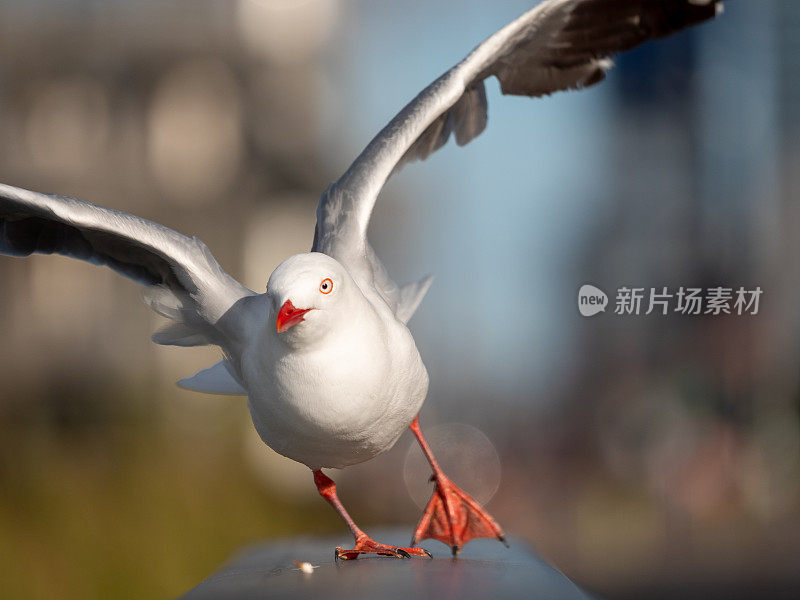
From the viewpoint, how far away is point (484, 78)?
2.19 m

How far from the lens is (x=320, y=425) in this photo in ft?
4.65

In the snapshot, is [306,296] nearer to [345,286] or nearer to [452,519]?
[345,286]

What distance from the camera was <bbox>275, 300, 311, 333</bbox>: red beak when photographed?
130 cm

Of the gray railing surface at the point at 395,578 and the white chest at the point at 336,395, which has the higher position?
the white chest at the point at 336,395

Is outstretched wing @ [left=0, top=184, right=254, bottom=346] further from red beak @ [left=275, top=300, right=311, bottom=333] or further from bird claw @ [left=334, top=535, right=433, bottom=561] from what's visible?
bird claw @ [left=334, top=535, right=433, bottom=561]

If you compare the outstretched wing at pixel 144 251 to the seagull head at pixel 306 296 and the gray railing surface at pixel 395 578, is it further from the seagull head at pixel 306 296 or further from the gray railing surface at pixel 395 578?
the gray railing surface at pixel 395 578

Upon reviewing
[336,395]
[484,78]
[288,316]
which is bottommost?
[336,395]

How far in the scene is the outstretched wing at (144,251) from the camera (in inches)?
64.8

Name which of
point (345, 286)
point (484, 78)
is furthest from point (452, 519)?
point (484, 78)

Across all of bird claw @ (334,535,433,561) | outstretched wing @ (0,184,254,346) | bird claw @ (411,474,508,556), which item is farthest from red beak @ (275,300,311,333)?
bird claw @ (411,474,508,556)

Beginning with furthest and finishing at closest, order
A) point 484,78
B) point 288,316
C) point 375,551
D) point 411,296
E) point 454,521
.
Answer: point 484,78
point 411,296
point 454,521
point 375,551
point 288,316

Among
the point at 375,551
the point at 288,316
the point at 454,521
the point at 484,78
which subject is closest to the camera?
the point at 288,316

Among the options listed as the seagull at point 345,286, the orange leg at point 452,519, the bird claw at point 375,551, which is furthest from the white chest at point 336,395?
the orange leg at point 452,519

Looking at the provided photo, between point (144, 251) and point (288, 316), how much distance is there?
64 cm
